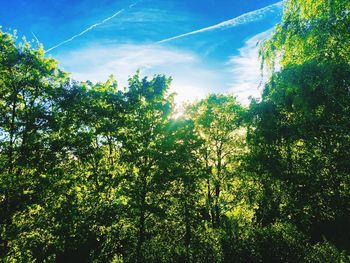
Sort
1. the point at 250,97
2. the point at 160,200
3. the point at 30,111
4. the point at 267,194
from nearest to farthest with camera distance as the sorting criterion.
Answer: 1. the point at 250,97
2. the point at 267,194
3. the point at 30,111
4. the point at 160,200

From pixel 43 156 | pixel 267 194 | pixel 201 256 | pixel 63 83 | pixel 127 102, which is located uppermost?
pixel 63 83

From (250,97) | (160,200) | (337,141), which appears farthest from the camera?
(160,200)

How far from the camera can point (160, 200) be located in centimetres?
1452

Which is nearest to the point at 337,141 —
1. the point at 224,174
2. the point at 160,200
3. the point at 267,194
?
the point at 267,194

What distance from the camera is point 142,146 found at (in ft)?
48.0

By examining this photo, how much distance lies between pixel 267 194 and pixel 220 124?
14205 mm

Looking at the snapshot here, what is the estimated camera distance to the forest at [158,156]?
8.39m

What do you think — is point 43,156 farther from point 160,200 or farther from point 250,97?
point 250,97

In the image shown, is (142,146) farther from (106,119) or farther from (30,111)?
(30,111)

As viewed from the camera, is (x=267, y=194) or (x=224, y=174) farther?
(x=224, y=174)

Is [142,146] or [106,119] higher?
[106,119]

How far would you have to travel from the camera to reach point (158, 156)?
14.5 meters

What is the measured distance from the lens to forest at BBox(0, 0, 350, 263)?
8391 millimetres

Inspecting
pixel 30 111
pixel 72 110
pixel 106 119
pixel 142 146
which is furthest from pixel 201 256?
pixel 30 111
